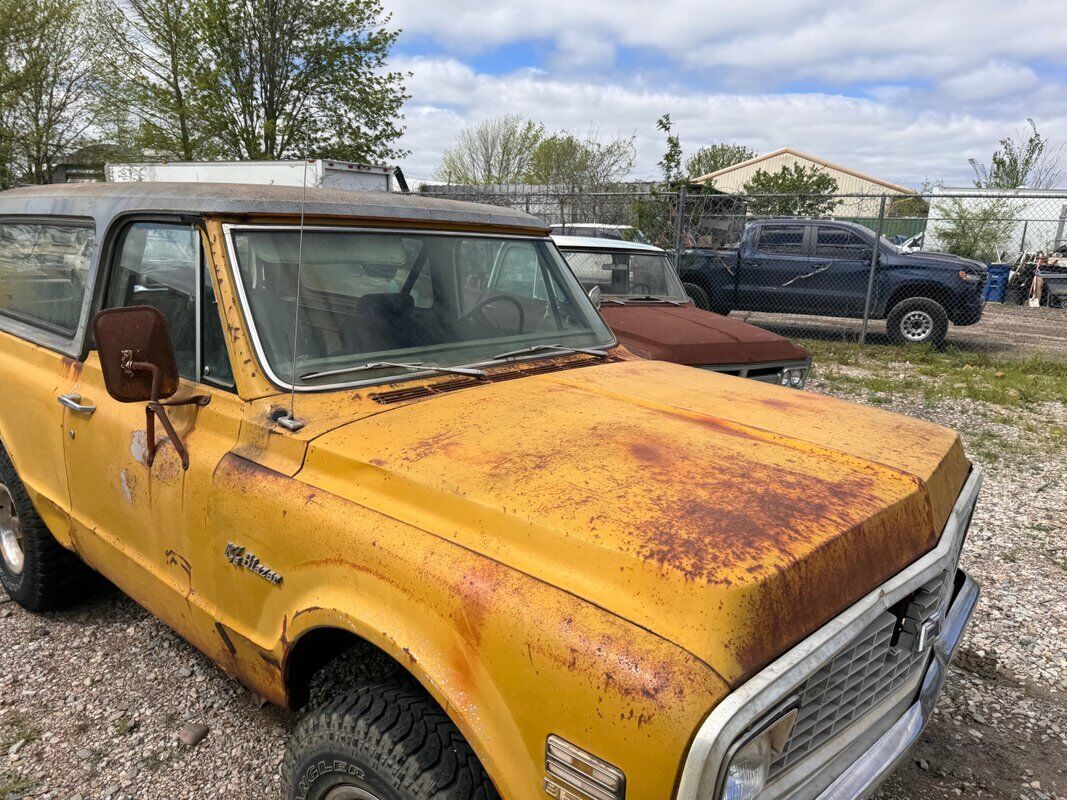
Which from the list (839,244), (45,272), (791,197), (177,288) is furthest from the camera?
(839,244)

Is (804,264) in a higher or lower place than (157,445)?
higher

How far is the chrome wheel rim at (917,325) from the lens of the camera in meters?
11.3

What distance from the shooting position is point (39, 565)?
10.8ft

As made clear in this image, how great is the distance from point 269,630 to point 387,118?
17.4m

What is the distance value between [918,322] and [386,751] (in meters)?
11.8

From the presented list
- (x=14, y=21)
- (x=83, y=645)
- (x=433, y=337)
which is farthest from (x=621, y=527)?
(x=14, y=21)

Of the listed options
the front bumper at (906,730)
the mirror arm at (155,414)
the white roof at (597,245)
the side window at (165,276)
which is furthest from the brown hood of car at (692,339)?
the mirror arm at (155,414)

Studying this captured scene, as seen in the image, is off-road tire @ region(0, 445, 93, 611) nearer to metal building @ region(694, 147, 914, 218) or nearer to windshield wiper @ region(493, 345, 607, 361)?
windshield wiper @ region(493, 345, 607, 361)

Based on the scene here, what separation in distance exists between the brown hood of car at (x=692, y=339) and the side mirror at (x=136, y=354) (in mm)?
3455

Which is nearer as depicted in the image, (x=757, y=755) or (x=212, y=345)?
(x=757, y=755)

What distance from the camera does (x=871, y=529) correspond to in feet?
5.37

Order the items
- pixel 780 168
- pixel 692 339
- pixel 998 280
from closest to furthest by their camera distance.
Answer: pixel 692 339 < pixel 998 280 < pixel 780 168

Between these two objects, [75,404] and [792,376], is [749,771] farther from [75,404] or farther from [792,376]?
[792,376]

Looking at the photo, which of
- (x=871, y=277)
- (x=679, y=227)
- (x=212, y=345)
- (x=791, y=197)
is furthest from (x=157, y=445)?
(x=871, y=277)
